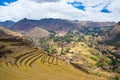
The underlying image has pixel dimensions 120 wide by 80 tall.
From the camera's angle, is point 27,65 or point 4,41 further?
point 4,41

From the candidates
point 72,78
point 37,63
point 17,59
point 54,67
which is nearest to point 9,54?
point 17,59

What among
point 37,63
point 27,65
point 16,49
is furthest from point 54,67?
point 16,49

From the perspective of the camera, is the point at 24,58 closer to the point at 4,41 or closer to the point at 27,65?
the point at 27,65

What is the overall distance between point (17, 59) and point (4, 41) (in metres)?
40.9

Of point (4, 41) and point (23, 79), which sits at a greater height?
point (4, 41)

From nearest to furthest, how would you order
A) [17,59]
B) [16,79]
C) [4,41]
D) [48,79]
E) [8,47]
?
[16,79] → [48,79] → [17,59] → [8,47] → [4,41]

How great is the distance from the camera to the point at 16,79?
98.7m

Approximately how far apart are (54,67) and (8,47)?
36.7m

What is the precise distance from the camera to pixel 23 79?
334 feet

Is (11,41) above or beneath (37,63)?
above

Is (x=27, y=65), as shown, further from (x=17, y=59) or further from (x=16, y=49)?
(x=16, y=49)

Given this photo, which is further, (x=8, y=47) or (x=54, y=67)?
(x=8, y=47)

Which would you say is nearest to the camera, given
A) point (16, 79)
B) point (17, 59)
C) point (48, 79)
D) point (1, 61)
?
point (16, 79)

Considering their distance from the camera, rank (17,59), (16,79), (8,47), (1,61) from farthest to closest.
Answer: (8,47) < (17,59) < (1,61) < (16,79)
